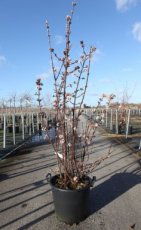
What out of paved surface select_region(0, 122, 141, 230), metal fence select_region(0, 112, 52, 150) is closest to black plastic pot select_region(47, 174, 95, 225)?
paved surface select_region(0, 122, 141, 230)

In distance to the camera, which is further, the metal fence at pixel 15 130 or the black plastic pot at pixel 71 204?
the metal fence at pixel 15 130

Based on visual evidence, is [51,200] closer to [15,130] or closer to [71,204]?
A: [71,204]

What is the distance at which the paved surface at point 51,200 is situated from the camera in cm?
424

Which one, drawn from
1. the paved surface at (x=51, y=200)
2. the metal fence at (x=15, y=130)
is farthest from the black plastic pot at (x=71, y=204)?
the metal fence at (x=15, y=130)

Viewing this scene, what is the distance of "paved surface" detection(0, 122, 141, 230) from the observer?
4.24 m

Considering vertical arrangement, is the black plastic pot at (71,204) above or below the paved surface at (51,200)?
above

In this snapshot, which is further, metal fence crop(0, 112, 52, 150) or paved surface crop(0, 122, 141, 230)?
metal fence crop(0, 112, 52, 150)

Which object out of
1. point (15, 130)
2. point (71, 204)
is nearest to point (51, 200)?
point (71, 204)

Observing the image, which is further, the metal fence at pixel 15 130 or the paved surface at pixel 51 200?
the metal fence at pixel 15 130

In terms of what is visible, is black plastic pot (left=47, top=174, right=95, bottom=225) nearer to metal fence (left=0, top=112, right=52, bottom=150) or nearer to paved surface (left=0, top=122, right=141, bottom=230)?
paved surface (left=0, top=122, right=141, bottom=230)

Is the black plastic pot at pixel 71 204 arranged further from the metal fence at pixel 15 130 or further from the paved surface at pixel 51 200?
the metal fence at pixel 15 130

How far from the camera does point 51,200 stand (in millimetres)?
5211

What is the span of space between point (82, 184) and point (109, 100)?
1.47 metres

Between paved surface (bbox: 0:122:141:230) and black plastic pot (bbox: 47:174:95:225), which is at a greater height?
black plastic pot (bbox: 47:174:95:225)
